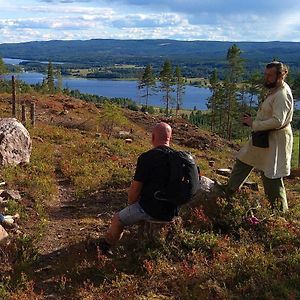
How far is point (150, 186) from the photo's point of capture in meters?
5.97

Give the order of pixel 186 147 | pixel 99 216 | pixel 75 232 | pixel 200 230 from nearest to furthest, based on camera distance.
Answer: pixel 200 230 → pixel 75 232 → pixel 99 216 → pixel 186 147

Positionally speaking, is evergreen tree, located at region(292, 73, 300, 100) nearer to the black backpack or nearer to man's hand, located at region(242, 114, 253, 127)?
man's hand, located at region(242, 114, 253, 127)

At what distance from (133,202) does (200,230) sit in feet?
3.94

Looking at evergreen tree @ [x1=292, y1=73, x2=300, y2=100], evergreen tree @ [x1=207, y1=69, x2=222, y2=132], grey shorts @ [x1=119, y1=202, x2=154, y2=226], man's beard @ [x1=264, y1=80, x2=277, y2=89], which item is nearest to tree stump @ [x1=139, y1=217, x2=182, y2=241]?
grey shorts @ [x1=119, y1=202, x2=154, y2=226]

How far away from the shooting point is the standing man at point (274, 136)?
264 inches

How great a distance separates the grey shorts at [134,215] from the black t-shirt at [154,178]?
2.6 inches

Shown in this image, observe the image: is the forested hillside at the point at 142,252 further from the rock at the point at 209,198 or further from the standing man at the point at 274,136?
the standing man at the point at 274,136

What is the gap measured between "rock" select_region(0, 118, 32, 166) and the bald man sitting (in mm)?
6146

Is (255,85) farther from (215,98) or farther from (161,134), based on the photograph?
(161,134)

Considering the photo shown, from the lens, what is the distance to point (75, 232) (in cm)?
754

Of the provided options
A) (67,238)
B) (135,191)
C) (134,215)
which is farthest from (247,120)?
(67,238)

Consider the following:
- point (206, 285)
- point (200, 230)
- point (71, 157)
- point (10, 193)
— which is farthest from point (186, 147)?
point (206, 285)

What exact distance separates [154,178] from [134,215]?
0.58m

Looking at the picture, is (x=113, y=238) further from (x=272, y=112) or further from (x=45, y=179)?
(x=45, y=179)
